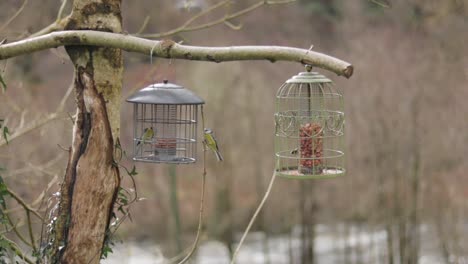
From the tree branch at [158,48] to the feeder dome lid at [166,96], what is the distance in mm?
262

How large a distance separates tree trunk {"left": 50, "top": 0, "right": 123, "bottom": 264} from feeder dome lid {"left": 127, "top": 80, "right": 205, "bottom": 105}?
0.15 metres

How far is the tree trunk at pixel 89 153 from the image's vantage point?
10.8 feet

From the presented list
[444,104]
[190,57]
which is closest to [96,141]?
[190,57]

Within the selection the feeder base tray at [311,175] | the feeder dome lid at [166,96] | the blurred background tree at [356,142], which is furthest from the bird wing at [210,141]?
the blurred background tree at [356,142]

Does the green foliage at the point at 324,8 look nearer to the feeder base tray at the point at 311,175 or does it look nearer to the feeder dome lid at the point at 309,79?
the feeder base tray at the point at 311,175

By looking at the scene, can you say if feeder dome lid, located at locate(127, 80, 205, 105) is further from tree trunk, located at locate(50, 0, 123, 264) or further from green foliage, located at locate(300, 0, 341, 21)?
green foliage, located at locate(300, 0, 341, 21)

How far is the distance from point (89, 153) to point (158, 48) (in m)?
0.57

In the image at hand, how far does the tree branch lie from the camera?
2979mm

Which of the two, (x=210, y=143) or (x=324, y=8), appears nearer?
(x=210, y=143)

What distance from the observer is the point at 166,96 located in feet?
11.1

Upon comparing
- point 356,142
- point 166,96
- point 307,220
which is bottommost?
point 166,96

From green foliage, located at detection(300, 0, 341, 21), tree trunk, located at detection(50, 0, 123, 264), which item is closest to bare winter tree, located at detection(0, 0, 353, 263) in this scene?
tree trunk, located at detection(50, 0, 123, 264)

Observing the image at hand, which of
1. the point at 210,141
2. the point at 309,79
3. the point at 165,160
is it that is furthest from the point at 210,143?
the point at 309,79

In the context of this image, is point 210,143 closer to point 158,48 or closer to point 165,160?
point 165,160
